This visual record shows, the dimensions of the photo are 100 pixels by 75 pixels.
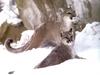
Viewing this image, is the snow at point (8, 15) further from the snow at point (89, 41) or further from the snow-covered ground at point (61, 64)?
the snow at point (89, 41)

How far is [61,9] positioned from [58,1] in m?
0.05

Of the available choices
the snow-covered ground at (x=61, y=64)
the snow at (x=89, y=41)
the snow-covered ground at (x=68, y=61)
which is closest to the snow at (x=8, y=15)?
the snow-covered ground at (x=61, y=64)

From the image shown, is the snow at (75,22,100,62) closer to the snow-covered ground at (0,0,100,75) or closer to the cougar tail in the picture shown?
the snow-covered ground at (0,0,100,75)

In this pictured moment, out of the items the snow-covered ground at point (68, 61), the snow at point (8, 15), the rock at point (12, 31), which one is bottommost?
the snow-covered ground at point (68, 61)

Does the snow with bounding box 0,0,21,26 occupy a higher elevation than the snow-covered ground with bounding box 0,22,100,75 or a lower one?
higher

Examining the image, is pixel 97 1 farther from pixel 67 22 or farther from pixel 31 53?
pixel 31 53

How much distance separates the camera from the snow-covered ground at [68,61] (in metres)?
2.09

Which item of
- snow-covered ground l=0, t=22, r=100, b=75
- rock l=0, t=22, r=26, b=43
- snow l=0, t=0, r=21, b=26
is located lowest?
snow-covered ground l=0, t=22, r=100, b=75

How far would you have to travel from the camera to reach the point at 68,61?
216cm

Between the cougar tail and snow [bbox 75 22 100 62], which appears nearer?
snow [bbox 75 22 100 62]

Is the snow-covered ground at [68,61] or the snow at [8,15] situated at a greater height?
the snow at [8,15]

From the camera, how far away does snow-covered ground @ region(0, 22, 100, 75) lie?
2.09 m

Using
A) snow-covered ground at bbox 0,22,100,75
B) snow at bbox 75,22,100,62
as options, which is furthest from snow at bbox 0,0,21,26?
snow at bbox 75,22,100,62

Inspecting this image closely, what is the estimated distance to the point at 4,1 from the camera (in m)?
2.36
